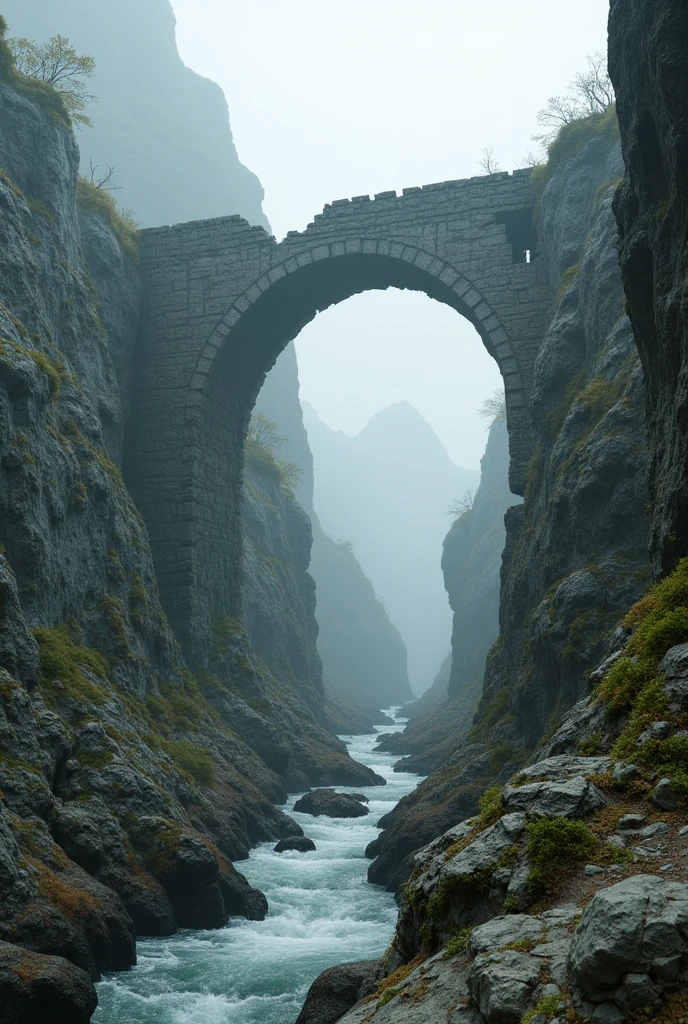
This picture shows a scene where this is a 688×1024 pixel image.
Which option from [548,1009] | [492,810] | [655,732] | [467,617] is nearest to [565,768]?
[492,810]

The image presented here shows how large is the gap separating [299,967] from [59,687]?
6.75 metres

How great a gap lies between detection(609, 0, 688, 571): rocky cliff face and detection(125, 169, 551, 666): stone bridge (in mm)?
14786

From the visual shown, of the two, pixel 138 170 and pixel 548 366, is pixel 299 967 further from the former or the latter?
pixel 138 170

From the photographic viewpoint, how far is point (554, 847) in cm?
587

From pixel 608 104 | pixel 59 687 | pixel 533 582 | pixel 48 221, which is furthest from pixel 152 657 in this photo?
pixel 608 104

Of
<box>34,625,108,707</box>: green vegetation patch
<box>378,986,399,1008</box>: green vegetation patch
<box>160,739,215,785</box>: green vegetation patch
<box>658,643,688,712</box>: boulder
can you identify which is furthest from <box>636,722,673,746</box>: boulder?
<box>160,739,215,785</box>: green vegetation patch

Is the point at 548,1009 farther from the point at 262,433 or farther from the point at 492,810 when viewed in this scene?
the point at 262,433

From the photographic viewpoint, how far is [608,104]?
2727 centimetres

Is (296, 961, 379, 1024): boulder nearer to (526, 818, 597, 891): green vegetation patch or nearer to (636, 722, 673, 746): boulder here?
(526, 818, 597, 891): green vegetation patch

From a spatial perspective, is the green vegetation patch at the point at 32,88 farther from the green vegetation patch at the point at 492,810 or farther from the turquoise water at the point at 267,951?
the green vegetation patch at the point at 492,810

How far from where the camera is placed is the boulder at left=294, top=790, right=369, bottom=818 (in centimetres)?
2536

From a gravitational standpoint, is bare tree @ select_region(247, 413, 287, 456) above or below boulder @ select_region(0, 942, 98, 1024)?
above

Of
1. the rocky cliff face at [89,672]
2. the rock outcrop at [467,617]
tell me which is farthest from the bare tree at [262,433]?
the rocky cliff face at [89,672]

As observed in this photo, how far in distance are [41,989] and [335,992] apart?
9.60 feet
